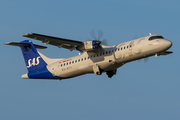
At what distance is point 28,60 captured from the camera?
32125 millimetres

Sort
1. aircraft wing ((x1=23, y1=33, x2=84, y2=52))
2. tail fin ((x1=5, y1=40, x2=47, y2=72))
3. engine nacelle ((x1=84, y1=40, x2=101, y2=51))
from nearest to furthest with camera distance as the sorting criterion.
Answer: aircraft wing ((x1=23, y1=33, x2=84, y2=52)) → engine nacelle ((x1=84, y1=40, x2=101, y2=51)) → tail fin ((x1=5, y1=40, x2=47, y2=72))

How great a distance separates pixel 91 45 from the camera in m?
26.9

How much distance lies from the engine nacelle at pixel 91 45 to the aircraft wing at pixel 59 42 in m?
0.50

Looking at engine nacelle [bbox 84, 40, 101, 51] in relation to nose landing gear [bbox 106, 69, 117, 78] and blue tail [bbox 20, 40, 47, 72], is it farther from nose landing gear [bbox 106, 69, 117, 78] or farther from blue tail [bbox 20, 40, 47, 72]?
blue tail [bbox 20, 40, 47, 72]

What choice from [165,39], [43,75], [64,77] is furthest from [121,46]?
[43,75]

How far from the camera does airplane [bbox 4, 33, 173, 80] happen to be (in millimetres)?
25859

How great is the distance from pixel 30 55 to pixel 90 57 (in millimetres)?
7391

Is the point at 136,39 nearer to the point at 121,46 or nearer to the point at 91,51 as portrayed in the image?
the point at 121,46

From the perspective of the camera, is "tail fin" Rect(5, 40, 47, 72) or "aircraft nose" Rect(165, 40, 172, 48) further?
"tail fin" Rect(5, 40, 47, 72)

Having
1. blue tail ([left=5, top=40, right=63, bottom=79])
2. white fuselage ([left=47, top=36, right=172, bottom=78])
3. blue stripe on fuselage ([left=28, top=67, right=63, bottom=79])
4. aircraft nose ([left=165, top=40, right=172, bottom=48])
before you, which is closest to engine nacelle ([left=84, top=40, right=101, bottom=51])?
white fuselage ([left=47, top=36, right=172, bottom=78])

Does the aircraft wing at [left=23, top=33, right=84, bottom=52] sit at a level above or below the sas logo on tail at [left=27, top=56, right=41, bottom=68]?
above

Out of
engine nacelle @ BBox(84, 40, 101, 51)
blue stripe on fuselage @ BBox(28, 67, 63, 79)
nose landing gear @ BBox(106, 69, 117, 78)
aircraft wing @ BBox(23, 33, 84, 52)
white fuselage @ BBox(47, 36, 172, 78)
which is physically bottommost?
nose landing gear @ BBox(106, 69, 117, 78)

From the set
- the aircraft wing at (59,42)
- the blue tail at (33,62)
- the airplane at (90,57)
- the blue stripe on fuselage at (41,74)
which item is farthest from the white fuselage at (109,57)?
the aircraft wing at (59,42)

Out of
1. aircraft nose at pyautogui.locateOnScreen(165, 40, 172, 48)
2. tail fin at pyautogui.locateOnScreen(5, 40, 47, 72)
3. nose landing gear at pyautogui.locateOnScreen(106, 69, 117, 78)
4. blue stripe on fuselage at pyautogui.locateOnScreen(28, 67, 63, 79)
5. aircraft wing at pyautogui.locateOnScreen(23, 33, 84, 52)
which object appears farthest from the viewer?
tail fin at pyautogui.locateOnScreen(5, 40, 47, 72)
